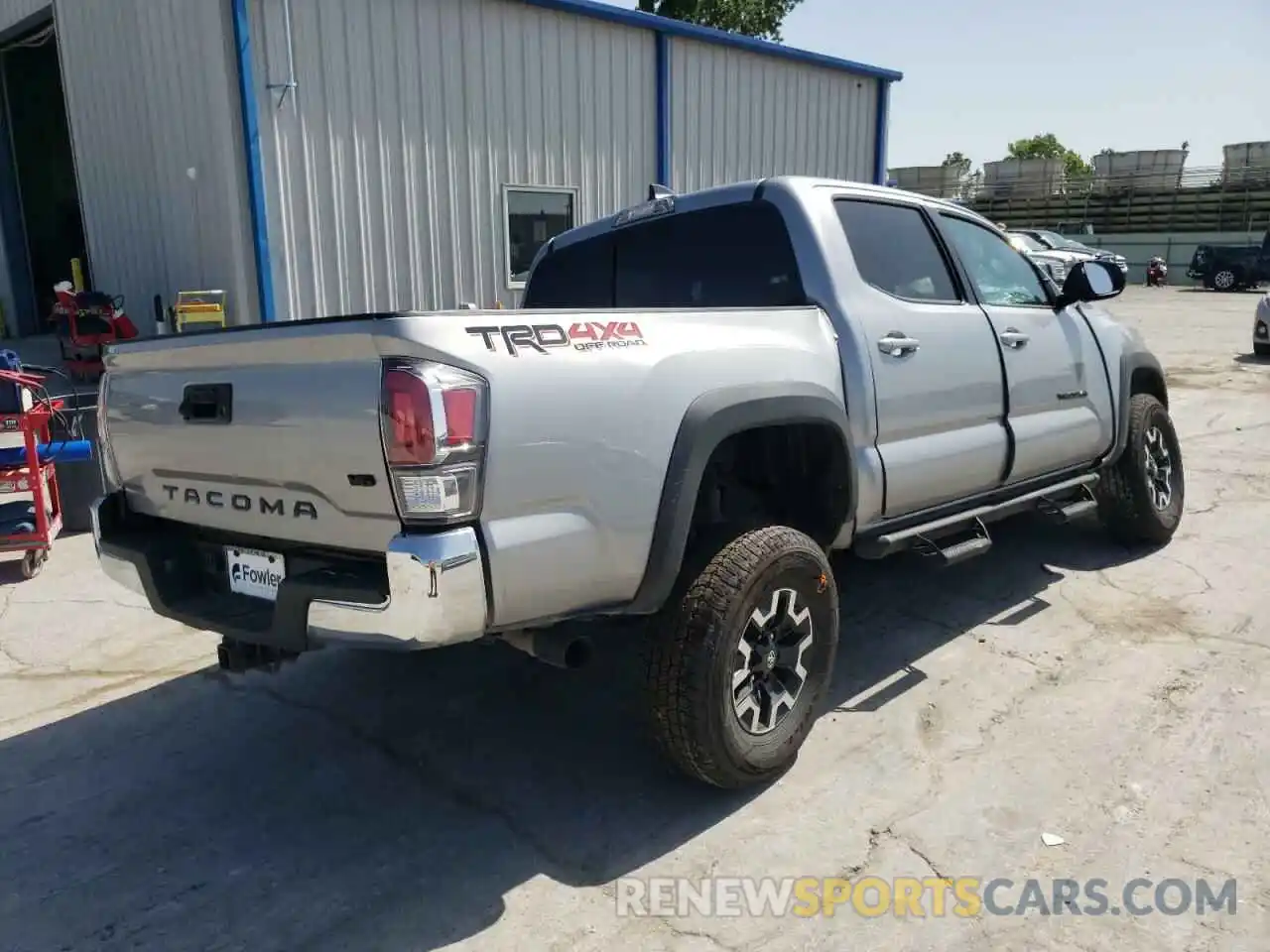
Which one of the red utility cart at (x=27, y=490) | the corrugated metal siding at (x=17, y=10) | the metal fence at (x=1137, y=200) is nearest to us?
the red utility cart at (x=27, y=490)

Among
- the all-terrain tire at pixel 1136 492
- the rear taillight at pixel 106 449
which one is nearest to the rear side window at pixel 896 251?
the all-terrain tire at pixel 1136 492

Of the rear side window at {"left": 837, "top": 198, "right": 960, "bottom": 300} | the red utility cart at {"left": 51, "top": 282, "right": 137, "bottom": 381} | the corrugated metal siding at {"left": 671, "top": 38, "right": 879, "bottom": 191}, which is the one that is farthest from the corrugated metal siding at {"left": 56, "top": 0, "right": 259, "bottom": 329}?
the rear side window at {"left": 837, "top": 198, "right": 960, "bottom": 300}

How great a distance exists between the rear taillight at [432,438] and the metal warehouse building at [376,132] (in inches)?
270

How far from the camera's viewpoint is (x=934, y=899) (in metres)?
2.60

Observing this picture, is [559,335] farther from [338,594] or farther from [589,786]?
[589,786]

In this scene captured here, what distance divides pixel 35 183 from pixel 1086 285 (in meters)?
15.8

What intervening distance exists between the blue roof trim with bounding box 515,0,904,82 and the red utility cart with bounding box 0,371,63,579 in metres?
6.59

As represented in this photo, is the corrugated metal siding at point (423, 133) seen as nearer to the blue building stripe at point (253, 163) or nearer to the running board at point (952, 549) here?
the blue building stripe at point (253, 163)

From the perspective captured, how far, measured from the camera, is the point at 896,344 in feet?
12.1

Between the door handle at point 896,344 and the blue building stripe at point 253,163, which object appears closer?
the door handle at point 896,344

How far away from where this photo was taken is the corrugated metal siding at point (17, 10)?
11.7m

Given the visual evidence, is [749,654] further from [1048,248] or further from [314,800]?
[1048,248]

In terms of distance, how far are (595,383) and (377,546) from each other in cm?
73

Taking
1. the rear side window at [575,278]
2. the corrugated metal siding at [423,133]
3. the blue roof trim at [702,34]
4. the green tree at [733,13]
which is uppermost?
the green tree at [733,13]
